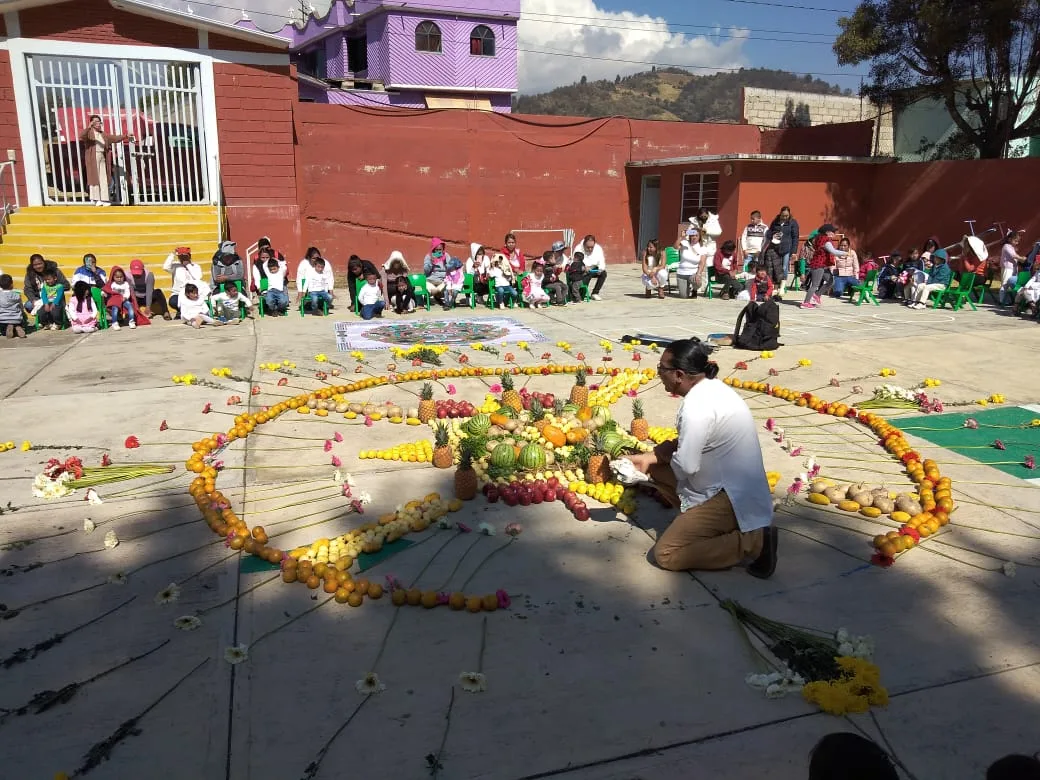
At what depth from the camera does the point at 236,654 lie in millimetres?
3439

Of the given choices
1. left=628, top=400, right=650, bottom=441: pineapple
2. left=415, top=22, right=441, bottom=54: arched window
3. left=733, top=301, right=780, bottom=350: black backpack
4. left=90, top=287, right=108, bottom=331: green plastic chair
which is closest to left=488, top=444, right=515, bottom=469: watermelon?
left=628, top=400, right=650, bottom=441: pineapple

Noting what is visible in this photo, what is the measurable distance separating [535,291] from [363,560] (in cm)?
981

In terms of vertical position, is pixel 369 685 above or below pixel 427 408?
below

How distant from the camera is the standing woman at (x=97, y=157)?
15734mm

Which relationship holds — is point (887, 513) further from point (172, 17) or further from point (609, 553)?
point (172, 17)

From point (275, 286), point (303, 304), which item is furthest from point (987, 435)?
point (275, 286)

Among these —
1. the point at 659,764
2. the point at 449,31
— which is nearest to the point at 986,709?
the point at 659,764

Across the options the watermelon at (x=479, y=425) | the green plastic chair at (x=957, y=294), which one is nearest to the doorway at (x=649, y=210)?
the green plastic chair at (x=957, y=294)

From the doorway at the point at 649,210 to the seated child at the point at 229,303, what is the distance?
11.9 metres

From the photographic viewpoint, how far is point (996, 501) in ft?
17.1

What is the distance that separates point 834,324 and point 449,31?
2357cm

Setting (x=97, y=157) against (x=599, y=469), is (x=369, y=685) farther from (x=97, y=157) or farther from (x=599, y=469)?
(x=97, y=157)

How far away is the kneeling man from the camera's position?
4.08 m

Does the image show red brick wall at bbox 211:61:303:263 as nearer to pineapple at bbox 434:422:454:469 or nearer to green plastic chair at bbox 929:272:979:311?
pineapple at bbox 434:422:454:469
